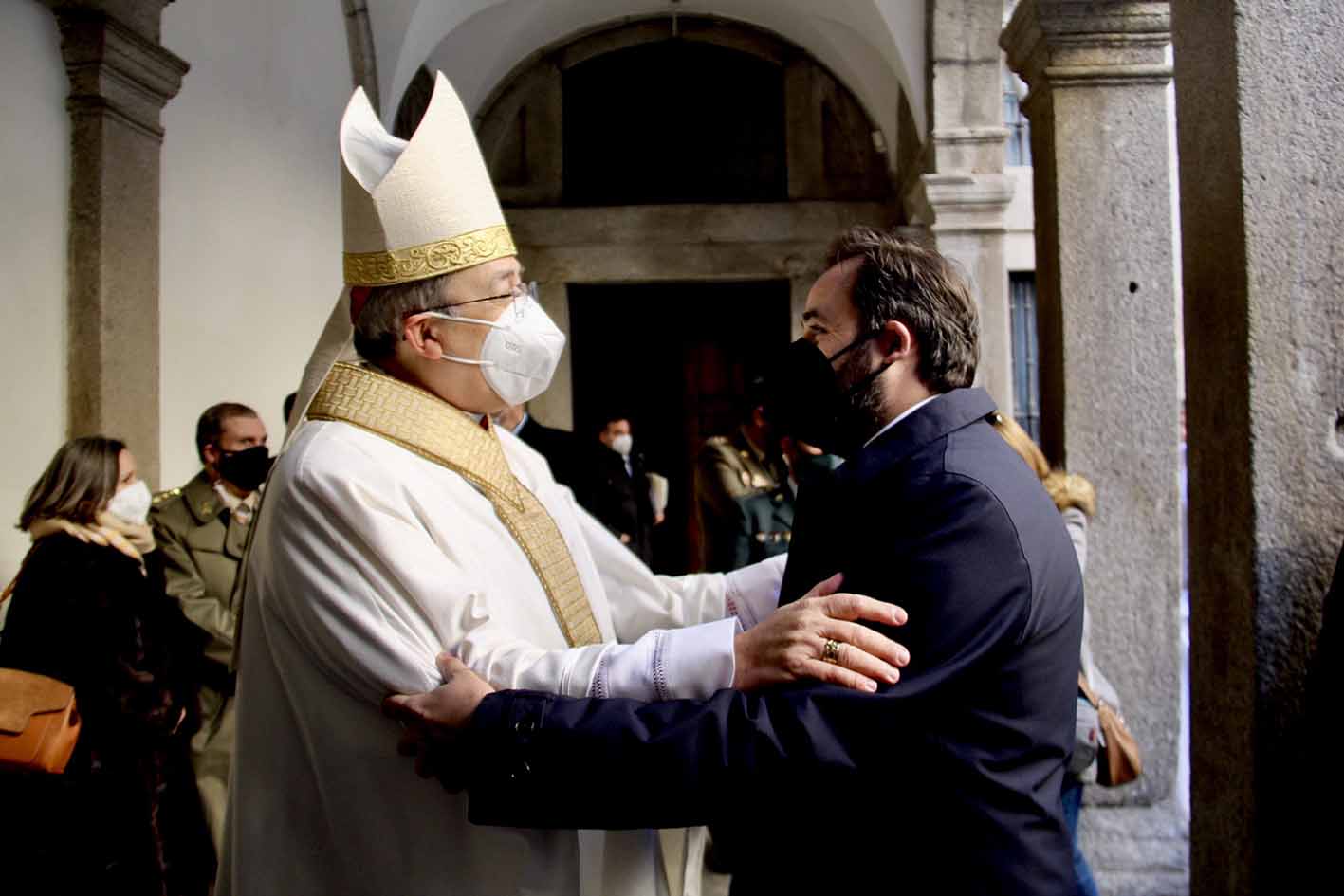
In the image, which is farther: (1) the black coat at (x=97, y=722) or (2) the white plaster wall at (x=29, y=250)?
(2) the white plaster wall at (x=29, y=250)

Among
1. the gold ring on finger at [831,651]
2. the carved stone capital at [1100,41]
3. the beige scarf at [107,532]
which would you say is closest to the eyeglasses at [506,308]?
the gold ring on finger at [831,651]

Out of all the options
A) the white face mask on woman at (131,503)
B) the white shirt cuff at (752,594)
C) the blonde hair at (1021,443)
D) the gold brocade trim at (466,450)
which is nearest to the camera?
the gold brocade trim at (466,450)

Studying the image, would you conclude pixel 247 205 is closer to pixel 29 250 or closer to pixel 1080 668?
pixel 29 250

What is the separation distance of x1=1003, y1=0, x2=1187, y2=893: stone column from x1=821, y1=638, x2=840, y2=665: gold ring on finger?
2.80m

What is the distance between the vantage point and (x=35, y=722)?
2.71 m

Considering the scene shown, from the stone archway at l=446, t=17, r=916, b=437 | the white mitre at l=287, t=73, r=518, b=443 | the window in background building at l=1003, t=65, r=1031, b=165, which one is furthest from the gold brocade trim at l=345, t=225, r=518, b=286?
the window in background building at l=1003, t=65, r=1031, b=165

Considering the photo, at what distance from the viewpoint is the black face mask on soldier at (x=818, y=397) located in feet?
5.69

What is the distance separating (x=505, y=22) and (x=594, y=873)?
8.45 meters

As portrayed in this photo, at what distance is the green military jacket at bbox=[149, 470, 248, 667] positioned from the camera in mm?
3758

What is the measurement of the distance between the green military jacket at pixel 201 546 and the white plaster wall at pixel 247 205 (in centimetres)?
144

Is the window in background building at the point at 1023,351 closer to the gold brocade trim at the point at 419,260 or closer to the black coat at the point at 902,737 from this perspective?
the gold brocade trim at the point at 419,260

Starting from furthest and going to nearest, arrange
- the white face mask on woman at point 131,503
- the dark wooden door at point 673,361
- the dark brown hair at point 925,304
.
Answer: the dark wooden door at point 673,361
the white face mask on woman at point 131,503
the dark brown hair at point 925,304

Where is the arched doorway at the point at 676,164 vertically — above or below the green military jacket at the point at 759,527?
above

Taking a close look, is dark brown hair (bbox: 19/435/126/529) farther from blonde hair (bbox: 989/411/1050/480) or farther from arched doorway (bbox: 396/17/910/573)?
arched doorway (bbox: 396/17/910/573)
